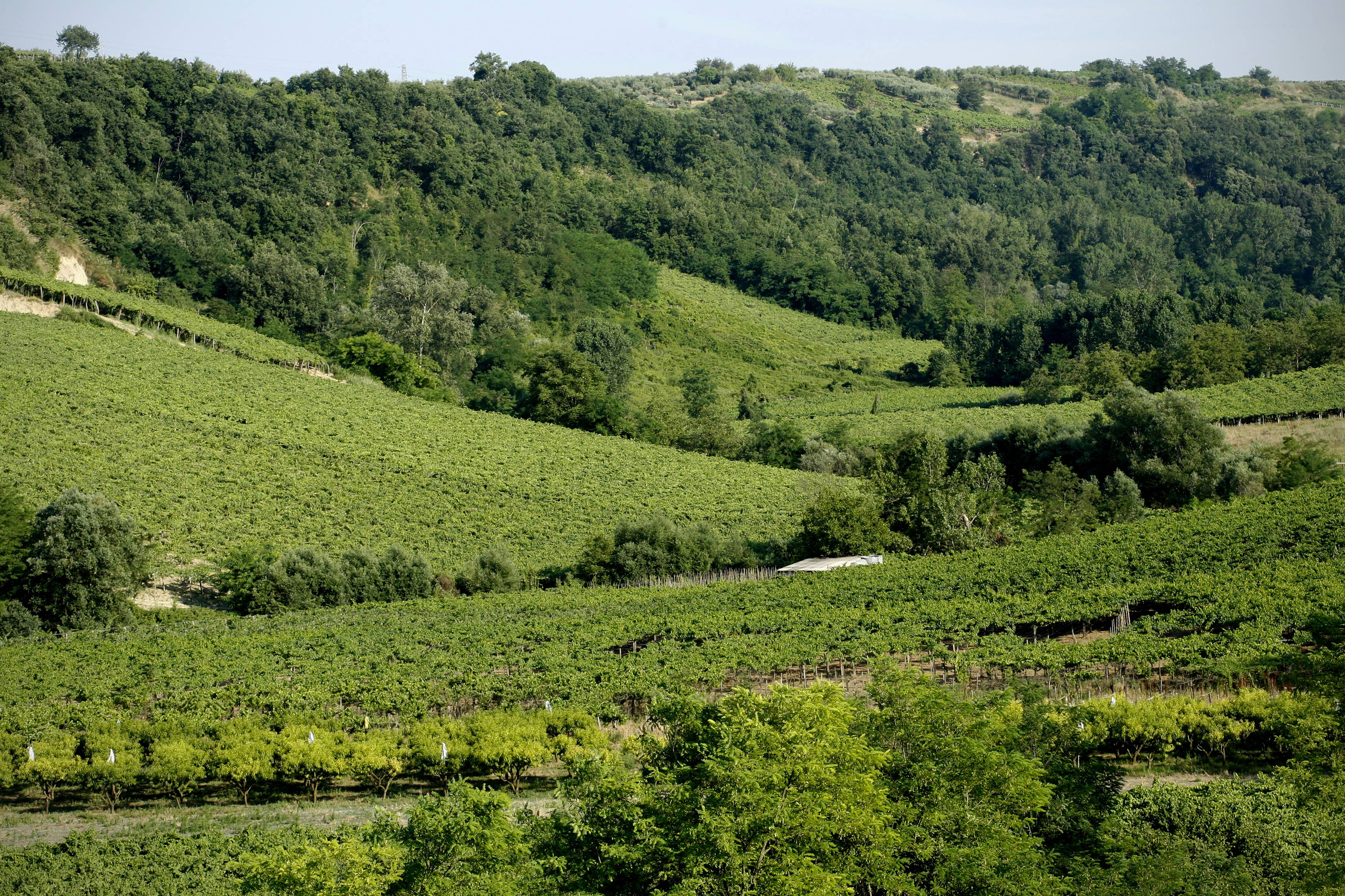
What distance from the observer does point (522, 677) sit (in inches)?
1368

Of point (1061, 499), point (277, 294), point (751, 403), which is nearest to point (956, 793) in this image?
point (1061, 499)

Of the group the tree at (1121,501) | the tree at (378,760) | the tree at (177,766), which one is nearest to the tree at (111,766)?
the tree at (177,766)

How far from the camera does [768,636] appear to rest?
39.1 meters

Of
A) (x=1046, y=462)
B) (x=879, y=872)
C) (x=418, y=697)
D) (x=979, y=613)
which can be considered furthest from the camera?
(x=1046, y=462)

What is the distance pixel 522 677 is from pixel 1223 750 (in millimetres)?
18621

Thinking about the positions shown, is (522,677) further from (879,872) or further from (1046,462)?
(1046,462)

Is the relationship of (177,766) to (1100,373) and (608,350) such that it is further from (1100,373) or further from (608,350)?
(1100,373)

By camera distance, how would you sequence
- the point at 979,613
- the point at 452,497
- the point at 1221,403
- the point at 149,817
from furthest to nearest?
the point at 1221,403, the point at 452,497, the point at 979,613, the point at 149,817

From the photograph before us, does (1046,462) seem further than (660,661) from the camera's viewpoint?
Yes

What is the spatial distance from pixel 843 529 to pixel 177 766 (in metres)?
31.4

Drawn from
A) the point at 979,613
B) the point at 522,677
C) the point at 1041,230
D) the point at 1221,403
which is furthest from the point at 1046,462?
the point at 1041,230

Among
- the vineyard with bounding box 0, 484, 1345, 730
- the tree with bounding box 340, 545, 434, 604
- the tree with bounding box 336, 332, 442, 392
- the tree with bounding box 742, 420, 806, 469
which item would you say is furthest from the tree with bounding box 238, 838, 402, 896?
the tree with bounding box 336, 332, 442, 392

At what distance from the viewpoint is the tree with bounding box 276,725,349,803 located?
91.8 ft

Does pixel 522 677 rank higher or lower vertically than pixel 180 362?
lower
